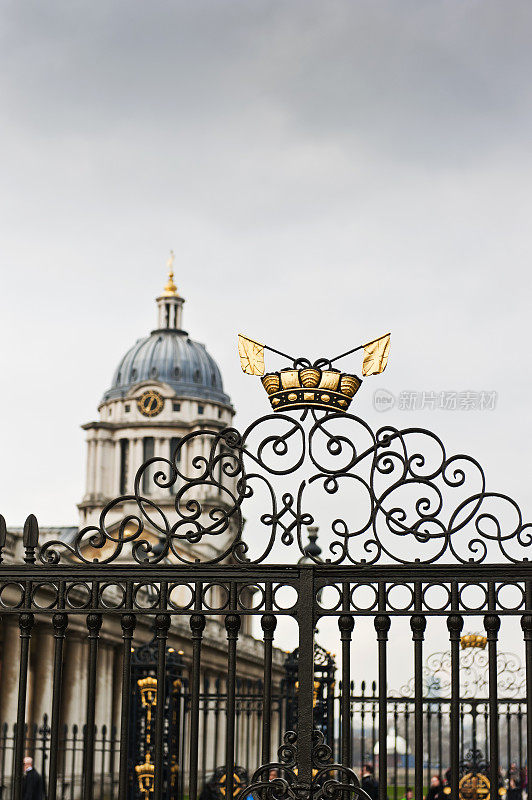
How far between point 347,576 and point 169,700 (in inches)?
309

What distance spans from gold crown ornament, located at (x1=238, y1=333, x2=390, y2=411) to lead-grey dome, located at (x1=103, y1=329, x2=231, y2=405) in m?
71.9

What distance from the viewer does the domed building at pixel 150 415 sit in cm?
7550

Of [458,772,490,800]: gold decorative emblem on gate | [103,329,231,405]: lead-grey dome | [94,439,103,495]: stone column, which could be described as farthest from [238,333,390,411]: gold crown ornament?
[103,329,231,405]: lead-grey dome

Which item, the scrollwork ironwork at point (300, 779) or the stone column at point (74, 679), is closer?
the scrollwork ironwork at point (300, 779)

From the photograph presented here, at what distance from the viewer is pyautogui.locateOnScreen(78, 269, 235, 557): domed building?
7550cm

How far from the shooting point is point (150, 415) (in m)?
76.6

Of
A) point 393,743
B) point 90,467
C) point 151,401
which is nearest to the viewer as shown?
point 393,743

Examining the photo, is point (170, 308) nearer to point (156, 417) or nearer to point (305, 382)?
point (156, 417)

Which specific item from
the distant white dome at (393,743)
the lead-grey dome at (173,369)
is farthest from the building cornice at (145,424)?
the distant white dome at (393,743)

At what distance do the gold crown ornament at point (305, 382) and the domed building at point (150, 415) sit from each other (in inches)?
A: 2567

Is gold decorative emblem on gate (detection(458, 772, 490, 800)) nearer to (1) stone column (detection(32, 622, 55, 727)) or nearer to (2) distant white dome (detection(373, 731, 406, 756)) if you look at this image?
(2) distant white dome (detection(373, 731, 406, 756))

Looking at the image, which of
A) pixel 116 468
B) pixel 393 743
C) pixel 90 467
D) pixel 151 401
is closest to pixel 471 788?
pixel 393 743

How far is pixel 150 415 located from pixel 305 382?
231ft

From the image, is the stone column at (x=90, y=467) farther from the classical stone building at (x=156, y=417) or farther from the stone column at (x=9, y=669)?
the stone column at (x=9, y=669)
